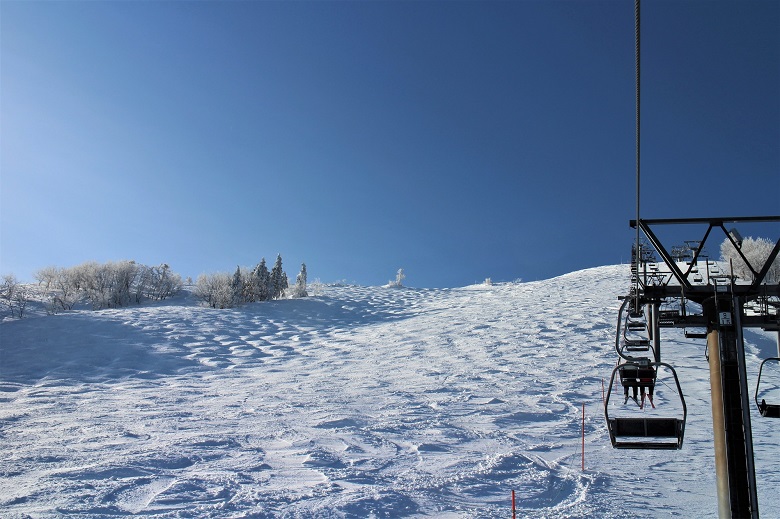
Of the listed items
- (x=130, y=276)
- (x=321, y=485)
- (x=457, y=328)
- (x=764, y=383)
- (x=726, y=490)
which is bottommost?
(x=321, y=485)

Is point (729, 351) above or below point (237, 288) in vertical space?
below

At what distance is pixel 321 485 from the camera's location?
30.5ft

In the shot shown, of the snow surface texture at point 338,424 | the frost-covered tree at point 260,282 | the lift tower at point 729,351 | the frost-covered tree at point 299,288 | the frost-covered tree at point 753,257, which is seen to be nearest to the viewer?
the lift tower at point 729,351

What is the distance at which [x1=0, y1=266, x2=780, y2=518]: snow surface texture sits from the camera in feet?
28.4

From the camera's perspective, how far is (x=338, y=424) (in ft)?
44.5

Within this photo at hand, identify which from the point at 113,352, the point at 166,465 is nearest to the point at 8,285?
the point at 113,352

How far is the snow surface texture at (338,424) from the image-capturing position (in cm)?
866

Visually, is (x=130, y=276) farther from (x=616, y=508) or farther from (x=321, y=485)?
(x=616, y=508)

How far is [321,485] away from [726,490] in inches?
260

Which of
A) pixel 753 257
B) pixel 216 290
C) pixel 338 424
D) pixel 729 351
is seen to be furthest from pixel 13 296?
pixel 753 257

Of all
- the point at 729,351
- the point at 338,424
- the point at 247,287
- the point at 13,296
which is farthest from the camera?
the point at 247,287

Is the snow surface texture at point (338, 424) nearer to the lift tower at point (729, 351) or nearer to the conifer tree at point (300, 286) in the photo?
the lift tower at point (729, 351)

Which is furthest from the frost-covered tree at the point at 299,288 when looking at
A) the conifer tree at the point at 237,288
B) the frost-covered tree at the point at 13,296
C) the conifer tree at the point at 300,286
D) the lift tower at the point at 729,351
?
the lift tower at the point at 729,351

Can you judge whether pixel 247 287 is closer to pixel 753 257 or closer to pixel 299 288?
pixel 299 288
